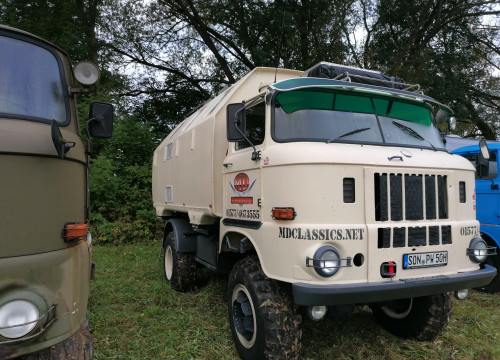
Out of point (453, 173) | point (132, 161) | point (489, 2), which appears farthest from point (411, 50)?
point (453, 173)

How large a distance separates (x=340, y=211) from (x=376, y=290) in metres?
0.67

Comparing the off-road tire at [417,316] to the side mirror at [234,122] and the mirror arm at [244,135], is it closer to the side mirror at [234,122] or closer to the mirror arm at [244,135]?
the mirror arm at [244,135]

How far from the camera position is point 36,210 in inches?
86.7

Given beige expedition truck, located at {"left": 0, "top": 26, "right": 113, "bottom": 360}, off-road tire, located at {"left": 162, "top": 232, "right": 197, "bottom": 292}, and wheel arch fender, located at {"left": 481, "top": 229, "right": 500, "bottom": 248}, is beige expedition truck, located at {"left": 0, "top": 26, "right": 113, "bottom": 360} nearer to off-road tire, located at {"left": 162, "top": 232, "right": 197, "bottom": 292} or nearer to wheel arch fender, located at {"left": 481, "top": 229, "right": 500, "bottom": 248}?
off-road tire, located at {"left": 162, "top": 232, "right": 197, "bottom": 292}

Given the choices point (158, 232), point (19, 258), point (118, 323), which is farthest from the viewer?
point (158, 232)

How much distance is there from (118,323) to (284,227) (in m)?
2.75

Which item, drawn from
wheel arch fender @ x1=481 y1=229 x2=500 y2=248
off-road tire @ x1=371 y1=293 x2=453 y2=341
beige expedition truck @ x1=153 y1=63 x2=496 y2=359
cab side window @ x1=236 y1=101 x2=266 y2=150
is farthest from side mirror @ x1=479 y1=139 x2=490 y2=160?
cab side window @ x1=236 y1=101 x2=266 y2=150

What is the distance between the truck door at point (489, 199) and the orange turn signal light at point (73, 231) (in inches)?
226

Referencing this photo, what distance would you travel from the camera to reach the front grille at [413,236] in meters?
3.21

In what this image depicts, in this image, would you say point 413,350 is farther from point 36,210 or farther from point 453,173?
point 36,210

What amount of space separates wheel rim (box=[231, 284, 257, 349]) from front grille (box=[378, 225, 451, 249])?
4.40ft

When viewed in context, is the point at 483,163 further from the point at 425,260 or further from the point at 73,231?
the point at 73,231

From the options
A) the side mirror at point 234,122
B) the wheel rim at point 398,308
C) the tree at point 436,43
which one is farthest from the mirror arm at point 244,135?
the tree at point 436,43

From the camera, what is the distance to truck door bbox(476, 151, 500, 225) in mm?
5926
